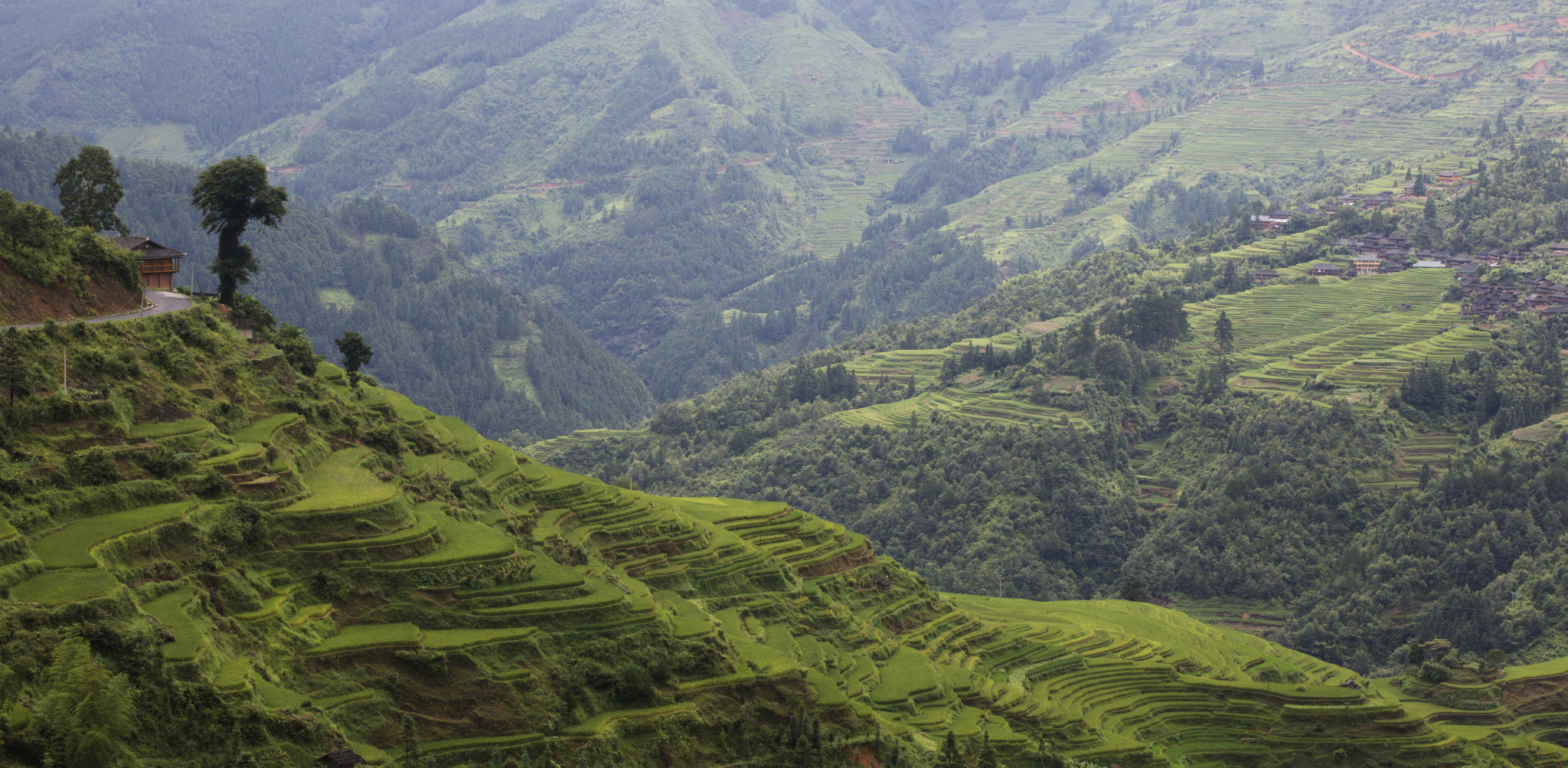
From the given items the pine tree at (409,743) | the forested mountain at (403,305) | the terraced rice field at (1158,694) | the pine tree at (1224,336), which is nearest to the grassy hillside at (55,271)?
the pine tree at (409,743)

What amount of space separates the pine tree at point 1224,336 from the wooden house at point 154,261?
312 feet

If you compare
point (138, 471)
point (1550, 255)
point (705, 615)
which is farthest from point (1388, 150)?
point (138, 471)

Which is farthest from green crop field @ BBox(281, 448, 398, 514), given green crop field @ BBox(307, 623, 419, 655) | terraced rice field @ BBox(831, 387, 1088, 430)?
terraced rice field @ BBox(831, 387, 1088, 430)

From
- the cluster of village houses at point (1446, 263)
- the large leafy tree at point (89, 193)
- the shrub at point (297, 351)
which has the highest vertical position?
the large leafy tree at point (89, 193)

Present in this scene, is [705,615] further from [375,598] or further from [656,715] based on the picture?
[375,598]

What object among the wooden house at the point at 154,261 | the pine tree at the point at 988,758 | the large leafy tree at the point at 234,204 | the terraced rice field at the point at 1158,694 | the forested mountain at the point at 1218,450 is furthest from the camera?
the forested mountain at the point at 1218,450

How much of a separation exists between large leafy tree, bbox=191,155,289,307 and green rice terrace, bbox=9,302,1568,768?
586 centimetres

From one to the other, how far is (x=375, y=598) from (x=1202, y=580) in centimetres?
7077

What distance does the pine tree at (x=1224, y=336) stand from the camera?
123 m

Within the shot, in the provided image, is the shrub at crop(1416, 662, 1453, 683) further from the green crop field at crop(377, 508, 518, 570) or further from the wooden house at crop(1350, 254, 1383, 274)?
the wooden house at crop(1350, 254, 1383, 274)

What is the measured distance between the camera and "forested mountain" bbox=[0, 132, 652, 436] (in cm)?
17312

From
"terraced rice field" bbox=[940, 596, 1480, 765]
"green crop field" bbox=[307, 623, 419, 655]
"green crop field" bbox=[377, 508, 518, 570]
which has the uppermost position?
"green crop field" bbox=[377, 508, 518, 570]

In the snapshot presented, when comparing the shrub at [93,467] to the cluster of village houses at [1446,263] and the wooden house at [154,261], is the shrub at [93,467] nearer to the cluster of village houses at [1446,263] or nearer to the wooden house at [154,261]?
the wooden house at [154,261]

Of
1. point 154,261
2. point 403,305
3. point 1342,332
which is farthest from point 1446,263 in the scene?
point 403,305
